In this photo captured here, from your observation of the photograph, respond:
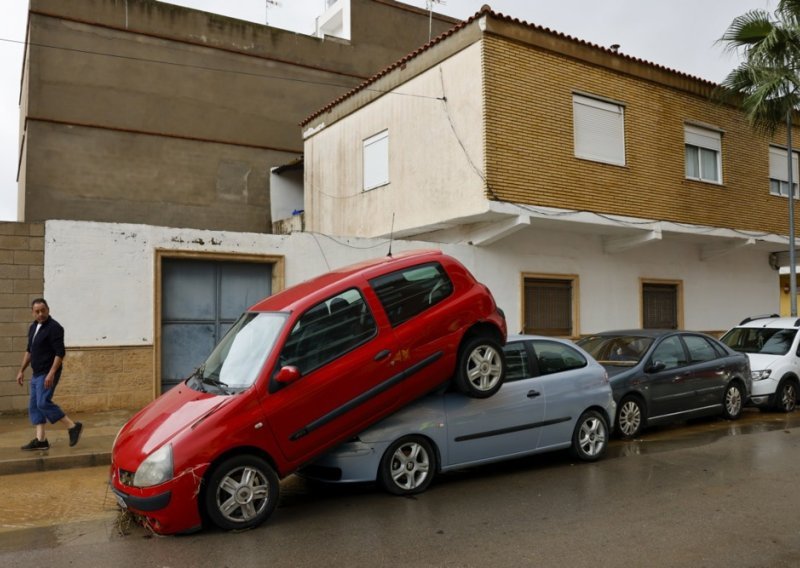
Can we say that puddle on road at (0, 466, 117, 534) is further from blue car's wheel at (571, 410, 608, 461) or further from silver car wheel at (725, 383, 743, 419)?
silver car wheel at (725, 383, 743, 419)

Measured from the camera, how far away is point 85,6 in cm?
1938

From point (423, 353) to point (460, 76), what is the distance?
8.20 meters

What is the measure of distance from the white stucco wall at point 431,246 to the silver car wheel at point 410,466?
592 centimetres

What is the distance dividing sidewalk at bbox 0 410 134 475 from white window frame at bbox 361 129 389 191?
7.45 meters

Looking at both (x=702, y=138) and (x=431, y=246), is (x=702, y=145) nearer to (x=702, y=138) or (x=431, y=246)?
(x=702, y=138)

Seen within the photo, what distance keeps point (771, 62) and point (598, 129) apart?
14.9 ft

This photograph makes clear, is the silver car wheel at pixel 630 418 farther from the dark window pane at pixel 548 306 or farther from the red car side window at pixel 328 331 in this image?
the dark window pane at pixel 548 306

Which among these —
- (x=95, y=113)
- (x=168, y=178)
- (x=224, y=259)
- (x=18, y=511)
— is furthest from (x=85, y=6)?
(x=18, y=511)

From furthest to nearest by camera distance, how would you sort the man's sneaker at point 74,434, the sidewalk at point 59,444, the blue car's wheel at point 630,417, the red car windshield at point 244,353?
the blue car's wheel at point 630,417, the man's sneaker at point 74,434, the sidewalk at point 59,444, the red car windshield at point 244,353

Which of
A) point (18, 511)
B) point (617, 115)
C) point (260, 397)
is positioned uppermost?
point (617, 115)

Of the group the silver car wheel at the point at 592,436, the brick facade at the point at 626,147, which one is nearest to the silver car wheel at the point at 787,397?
the brick facade at the point at 626,147

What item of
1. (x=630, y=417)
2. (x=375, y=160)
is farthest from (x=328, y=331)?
(x=375, y=160)

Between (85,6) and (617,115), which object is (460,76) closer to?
(617,115)

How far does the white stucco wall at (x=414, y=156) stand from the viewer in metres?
12.7
